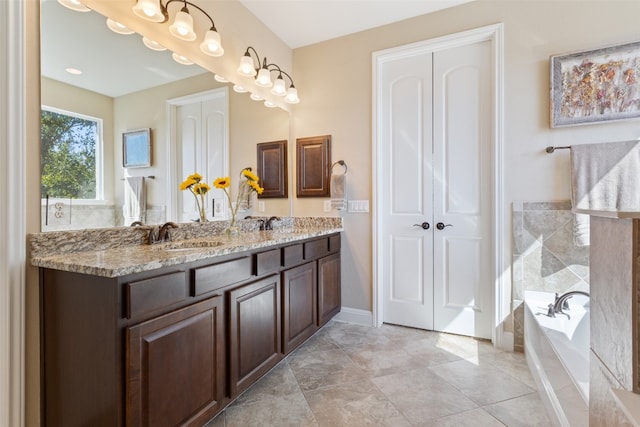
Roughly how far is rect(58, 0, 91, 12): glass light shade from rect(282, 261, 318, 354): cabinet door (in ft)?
5.71

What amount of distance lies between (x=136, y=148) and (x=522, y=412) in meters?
2.56

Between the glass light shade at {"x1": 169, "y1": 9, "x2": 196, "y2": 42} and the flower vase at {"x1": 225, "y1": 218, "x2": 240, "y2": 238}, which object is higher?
the glass light shade at {"x1": 169, "y1": 9, "x2": 196, "y2": 42}

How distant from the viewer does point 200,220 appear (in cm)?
211

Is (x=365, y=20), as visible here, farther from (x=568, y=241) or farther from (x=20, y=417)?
(x=20, y=417)

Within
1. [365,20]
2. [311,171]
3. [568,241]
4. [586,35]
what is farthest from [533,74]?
[311,171]

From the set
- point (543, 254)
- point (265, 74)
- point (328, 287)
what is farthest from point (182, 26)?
point (543, 254)

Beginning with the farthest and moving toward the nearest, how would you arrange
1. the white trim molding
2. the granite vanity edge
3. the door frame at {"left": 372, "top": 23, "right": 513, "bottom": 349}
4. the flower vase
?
the door frame at {"left": 372, "top": 23, "right": 513, "bottom": 349} < the flower vase < the white trim molding < the granite vanity edge

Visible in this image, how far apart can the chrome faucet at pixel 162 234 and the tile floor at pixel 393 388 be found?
1011 millimetres

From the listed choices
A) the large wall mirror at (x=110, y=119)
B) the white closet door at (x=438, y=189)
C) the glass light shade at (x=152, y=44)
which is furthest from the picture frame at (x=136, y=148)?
the white closet door at (x=438, y=189)

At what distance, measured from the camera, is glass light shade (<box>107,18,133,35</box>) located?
5.17 feet

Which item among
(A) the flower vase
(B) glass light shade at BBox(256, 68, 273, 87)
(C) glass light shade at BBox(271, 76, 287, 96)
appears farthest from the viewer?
(C) glass light shade at BBox(271, 76, 287, 96)

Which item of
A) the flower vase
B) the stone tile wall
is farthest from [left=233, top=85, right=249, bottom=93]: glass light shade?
the stone tile wall

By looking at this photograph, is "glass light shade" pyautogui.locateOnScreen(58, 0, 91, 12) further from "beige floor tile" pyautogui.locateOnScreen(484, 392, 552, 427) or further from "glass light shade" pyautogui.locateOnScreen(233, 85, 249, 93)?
"beige floor tile" pyautogui.locateOnScreen(484, 392, 552, 427)

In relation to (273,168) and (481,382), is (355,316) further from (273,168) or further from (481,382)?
(273,168)
